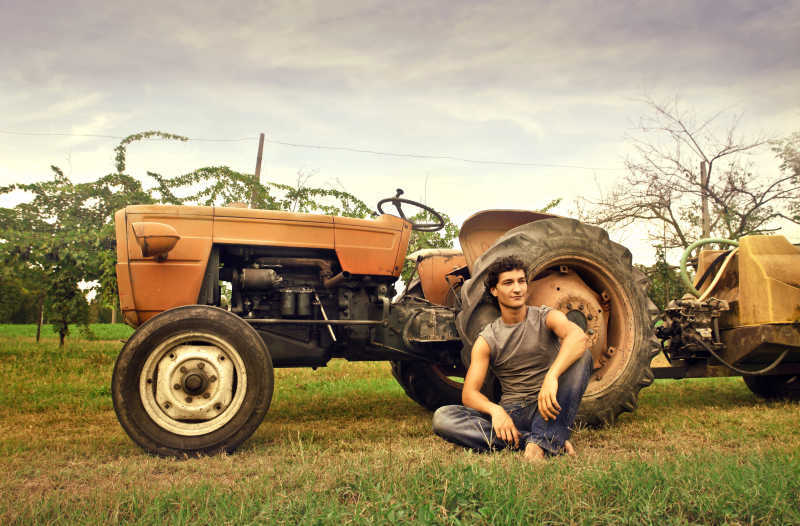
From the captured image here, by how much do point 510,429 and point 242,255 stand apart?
6.91 ft

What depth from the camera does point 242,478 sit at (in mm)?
2586

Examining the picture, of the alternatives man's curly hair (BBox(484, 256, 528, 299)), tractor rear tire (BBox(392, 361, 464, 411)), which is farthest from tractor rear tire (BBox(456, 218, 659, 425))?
tractor rear tire (BBox(392, 361, 464, 411))

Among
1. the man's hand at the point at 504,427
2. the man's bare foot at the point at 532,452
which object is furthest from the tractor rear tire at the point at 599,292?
the man's bare foot at the point at 532,452

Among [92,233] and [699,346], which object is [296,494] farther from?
[92,233]

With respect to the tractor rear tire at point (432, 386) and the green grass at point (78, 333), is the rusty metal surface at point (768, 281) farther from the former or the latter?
the green grass at point (78, 333)

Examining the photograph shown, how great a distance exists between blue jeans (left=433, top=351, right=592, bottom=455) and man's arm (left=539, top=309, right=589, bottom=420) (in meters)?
0.06

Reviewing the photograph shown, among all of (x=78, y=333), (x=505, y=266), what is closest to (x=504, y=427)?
(x=505, y=266)

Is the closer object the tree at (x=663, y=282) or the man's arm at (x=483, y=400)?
the man's arm at (x=483, y=400)

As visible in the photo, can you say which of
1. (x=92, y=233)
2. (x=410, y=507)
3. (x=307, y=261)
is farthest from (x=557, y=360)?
(x=92, y=233)

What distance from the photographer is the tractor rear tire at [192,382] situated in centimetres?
313

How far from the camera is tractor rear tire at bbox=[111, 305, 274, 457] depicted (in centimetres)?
313

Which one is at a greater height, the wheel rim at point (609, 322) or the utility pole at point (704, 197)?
the utility pole at point (704, 197)

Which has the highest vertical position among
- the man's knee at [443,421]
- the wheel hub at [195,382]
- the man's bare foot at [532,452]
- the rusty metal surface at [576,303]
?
the rusty metal surface at [576,303]

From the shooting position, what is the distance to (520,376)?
3.08m
